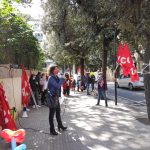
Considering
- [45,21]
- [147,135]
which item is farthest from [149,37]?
[45,21]

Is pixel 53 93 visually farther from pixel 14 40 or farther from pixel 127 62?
pixel 127 62

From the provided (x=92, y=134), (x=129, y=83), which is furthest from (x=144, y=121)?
(x=129, y=83)

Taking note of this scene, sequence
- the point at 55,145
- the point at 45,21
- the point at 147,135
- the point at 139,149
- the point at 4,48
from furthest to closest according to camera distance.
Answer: the point at 45,21
the point at 4,48
the point at 147,135
the point at 55,145
the point at 139,149

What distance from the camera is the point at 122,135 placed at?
8.70 m

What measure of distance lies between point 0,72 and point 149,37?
4.63 metres

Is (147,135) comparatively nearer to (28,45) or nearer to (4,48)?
(4,48)

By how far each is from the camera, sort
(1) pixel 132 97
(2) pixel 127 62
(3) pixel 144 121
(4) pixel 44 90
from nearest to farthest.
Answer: (3) pixel 144 121 < (2) pixel 127 62 < (4) pixel 44 90 < (1) pixel 132 97

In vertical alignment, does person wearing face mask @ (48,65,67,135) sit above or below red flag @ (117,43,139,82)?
below

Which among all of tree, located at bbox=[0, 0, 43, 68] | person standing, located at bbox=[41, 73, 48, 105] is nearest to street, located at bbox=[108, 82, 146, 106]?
person standing, located at bbox=[41, 73, 48, 105]

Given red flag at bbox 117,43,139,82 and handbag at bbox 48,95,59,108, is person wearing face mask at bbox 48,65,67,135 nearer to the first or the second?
handbag at bbox 48,95,59,108

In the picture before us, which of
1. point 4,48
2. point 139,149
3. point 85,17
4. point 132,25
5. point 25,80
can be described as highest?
point 85,17

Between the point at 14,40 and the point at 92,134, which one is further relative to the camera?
the point at 14,40

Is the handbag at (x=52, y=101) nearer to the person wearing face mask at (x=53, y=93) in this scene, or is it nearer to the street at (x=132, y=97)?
the person wearing face mask at (x=53, y=93)

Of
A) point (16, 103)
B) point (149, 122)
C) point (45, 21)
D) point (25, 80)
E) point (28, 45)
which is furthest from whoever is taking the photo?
point (45, 21)
